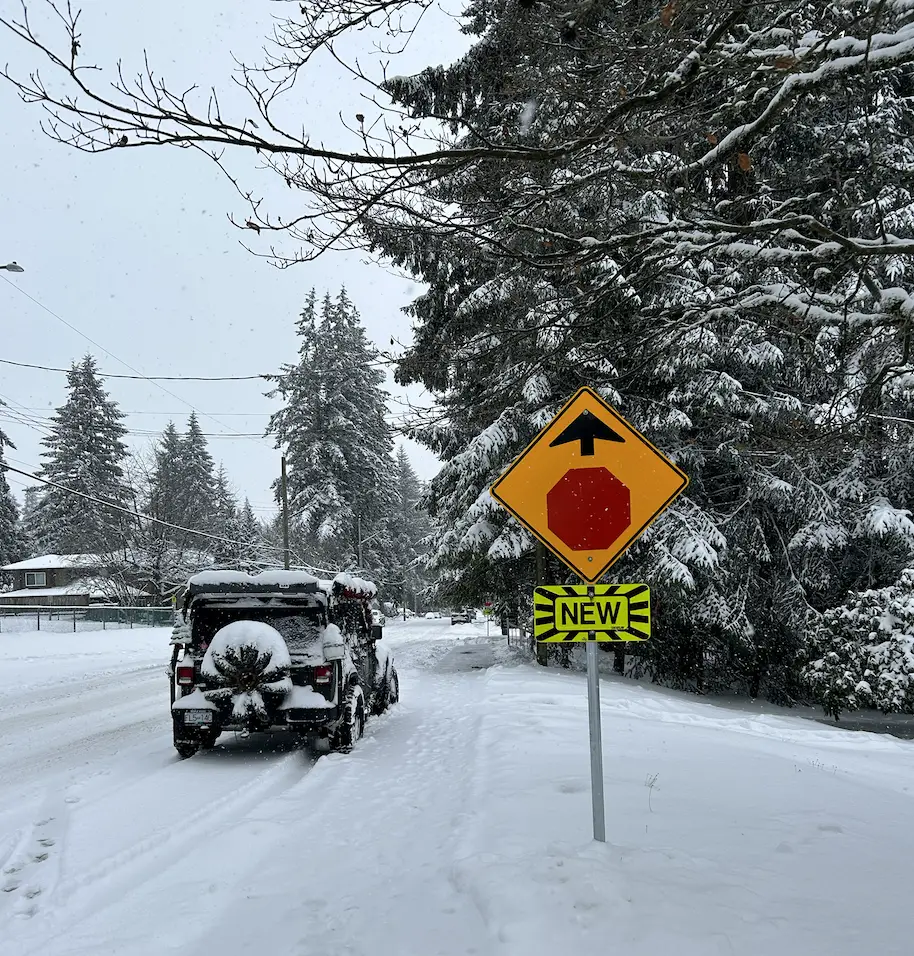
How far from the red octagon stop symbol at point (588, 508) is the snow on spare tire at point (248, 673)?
4.88 m

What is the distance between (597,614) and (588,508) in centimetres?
64

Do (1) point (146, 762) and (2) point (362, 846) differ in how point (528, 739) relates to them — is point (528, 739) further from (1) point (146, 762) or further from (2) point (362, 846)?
(1) point (146, 762)

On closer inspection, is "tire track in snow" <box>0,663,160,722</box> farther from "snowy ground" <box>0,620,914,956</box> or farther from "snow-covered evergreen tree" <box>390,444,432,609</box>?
"snow-covered evergreen tree" <box>390,444,432,609</box>

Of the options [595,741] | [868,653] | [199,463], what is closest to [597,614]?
[595,741]

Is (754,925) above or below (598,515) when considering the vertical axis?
below

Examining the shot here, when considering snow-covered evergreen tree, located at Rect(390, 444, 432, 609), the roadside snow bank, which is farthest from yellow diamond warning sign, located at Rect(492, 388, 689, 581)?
snow-covered evergreen tree, located at Rect(390, 444, 432, 609)

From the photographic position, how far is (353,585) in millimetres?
10844

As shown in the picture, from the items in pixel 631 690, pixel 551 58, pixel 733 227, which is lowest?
pixel 631 690

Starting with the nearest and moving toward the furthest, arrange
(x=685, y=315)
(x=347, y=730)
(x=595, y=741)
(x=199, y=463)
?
(x=595, y=741) → (x=685, y=315) → (x=347, y=730) → (x=199, y=463)

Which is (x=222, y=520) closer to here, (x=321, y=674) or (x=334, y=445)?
(x=334, y=445)

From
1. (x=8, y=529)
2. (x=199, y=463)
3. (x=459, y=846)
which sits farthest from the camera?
(x=199, y=463)

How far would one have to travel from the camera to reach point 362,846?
5.21 metres

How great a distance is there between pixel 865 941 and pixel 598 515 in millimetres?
2403

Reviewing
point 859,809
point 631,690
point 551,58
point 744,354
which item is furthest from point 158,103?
point 631,690
